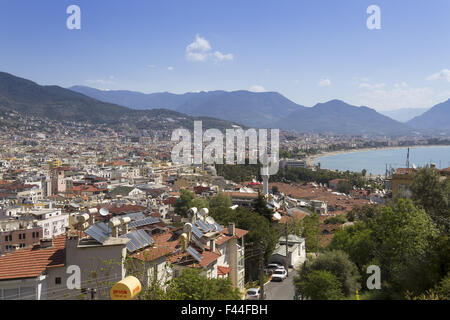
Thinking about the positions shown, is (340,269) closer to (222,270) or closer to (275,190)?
(222,270)

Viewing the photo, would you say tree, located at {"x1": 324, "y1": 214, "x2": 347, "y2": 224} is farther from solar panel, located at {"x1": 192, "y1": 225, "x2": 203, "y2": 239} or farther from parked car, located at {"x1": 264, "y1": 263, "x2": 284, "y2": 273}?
solar panel, located at {"x1": 192, "y1": 225, "x2": 203, "y2": 239}

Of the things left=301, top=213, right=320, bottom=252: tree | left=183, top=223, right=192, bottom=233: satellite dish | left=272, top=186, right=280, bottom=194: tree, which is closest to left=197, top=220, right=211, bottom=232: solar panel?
left=183, top=223, right=192, bottom=233: satellite dish

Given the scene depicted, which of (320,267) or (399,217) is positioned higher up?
(399,217)

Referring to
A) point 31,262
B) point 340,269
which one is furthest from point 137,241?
point 340,269

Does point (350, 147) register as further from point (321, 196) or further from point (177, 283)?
point (177, 283)

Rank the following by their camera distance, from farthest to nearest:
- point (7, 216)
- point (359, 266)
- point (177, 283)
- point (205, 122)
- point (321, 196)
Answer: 1. point (205, 122)
2. point (321, 196)
3. point (7, 216)
4. point (359, 266)
5. point (177, 283)
